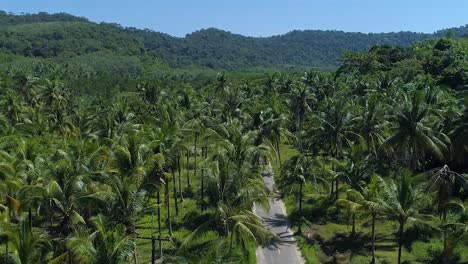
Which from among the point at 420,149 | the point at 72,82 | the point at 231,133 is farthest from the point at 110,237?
the point at 72,82

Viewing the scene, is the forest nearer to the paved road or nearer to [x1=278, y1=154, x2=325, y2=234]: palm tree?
[x1=278, y1=154, x2=325, y2=234]: palm tree

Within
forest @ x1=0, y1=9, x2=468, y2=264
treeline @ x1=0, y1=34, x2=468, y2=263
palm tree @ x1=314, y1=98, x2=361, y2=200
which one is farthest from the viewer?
palm tree @ x1=314, y1=98, x2=361, y2=200

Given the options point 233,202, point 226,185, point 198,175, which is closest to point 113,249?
point 233,202

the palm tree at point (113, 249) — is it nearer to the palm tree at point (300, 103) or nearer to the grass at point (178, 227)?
the grass at point (178, 227)

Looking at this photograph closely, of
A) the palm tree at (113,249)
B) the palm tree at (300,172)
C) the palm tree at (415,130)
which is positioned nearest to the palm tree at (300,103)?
the palm tree at (300,172)

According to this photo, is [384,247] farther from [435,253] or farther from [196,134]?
[196,134]

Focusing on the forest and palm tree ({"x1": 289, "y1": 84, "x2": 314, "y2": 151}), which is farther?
palm tree ({"x1": 289, "y1": 84, "x2": 314, "y2": 151})

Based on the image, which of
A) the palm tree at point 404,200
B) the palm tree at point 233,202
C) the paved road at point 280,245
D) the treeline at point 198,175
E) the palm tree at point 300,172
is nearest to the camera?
the treeline at point 198,175

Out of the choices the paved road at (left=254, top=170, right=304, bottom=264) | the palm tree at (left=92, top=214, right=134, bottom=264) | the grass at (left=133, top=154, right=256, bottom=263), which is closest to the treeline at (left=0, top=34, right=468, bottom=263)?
the palm tree at (left=92, top=214, right=134, bottom=264)

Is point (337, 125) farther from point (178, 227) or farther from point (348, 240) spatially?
point (178, 227)
